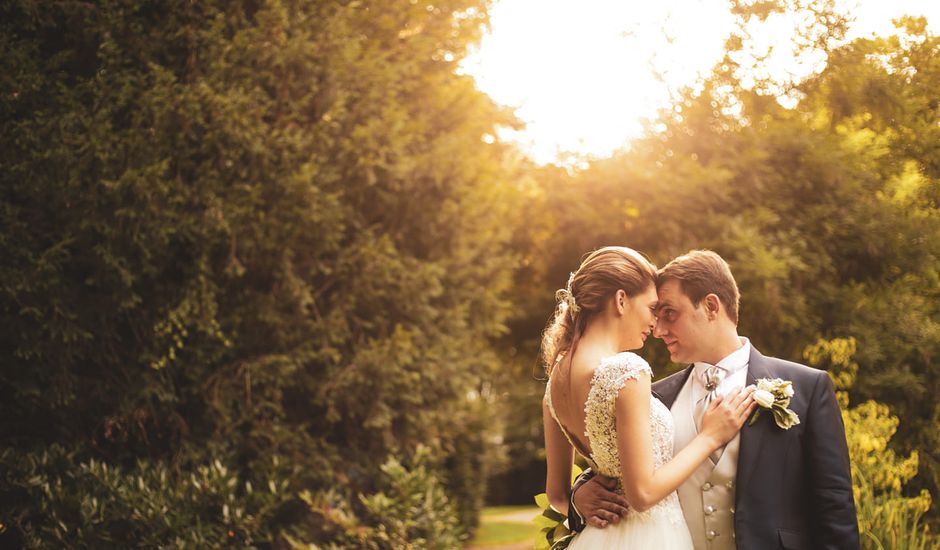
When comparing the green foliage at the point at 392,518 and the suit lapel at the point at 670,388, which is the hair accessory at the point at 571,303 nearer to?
the suit lapel at the point at 670,388

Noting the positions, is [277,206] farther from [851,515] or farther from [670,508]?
[851,515]

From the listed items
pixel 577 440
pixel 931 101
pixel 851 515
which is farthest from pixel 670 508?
pixel 931 101

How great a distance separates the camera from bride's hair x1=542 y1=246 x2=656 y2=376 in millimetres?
3020

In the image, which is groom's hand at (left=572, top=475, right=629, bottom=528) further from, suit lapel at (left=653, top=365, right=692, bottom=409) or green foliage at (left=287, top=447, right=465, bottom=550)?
green foliage at (left=287, top=447, right=465, bottom=550)

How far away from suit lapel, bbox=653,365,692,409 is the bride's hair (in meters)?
0.44

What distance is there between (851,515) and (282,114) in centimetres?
603

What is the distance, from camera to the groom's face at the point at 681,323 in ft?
10.1

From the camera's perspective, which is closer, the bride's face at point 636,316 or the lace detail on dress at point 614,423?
the lace detail on dress at point 614,423

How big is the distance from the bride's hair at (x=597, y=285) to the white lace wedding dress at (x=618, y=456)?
23cm

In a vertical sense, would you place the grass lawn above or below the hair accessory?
below

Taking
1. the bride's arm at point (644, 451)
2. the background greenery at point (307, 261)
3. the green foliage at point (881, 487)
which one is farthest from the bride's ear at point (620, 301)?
the green foliage at point (881, 487)

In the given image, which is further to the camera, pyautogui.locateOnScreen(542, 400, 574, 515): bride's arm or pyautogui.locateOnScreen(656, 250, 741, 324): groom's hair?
pyautogui.locateOnScreen(542, 400, 574, 515): bride's arm

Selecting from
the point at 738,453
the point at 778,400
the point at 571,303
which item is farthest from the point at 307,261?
the point at 778,400

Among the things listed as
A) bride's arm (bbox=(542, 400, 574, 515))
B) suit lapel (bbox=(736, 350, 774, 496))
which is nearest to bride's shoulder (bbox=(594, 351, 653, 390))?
suit lapel (bbox=(736, 350, 774, 496))
